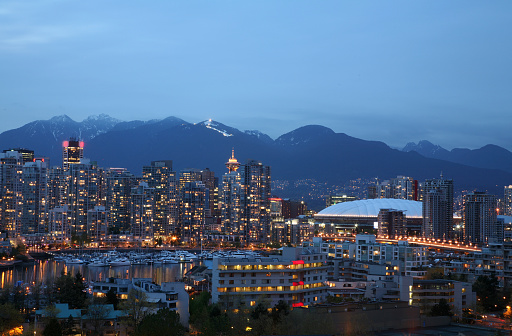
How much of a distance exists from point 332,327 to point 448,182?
63.1 meters

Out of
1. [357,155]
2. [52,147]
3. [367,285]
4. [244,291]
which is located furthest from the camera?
[52,147]

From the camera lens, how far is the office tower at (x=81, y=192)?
8006cm

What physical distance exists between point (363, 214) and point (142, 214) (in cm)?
2393

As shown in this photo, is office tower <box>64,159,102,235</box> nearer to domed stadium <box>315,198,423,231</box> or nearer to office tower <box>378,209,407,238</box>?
domed stadium <box>315,198,423,231</box>

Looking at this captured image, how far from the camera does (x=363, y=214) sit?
76562mm

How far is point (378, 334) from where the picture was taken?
22.9 metres

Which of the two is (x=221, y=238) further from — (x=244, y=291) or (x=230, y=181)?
(x=244, y=291)

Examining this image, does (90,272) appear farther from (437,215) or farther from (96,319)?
(437,215)

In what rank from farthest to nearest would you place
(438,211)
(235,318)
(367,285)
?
1. (438,211)
2. (367,285)
3. (235,318)

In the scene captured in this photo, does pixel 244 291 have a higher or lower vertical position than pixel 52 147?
lower

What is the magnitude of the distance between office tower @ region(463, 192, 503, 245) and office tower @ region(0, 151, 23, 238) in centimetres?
4421

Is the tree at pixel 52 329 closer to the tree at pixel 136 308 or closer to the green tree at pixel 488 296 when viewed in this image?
the tree at pixel 136 308

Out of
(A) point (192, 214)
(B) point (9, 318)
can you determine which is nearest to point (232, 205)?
(A) point (192, 214)

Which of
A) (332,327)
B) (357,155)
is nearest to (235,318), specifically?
(332,327)
